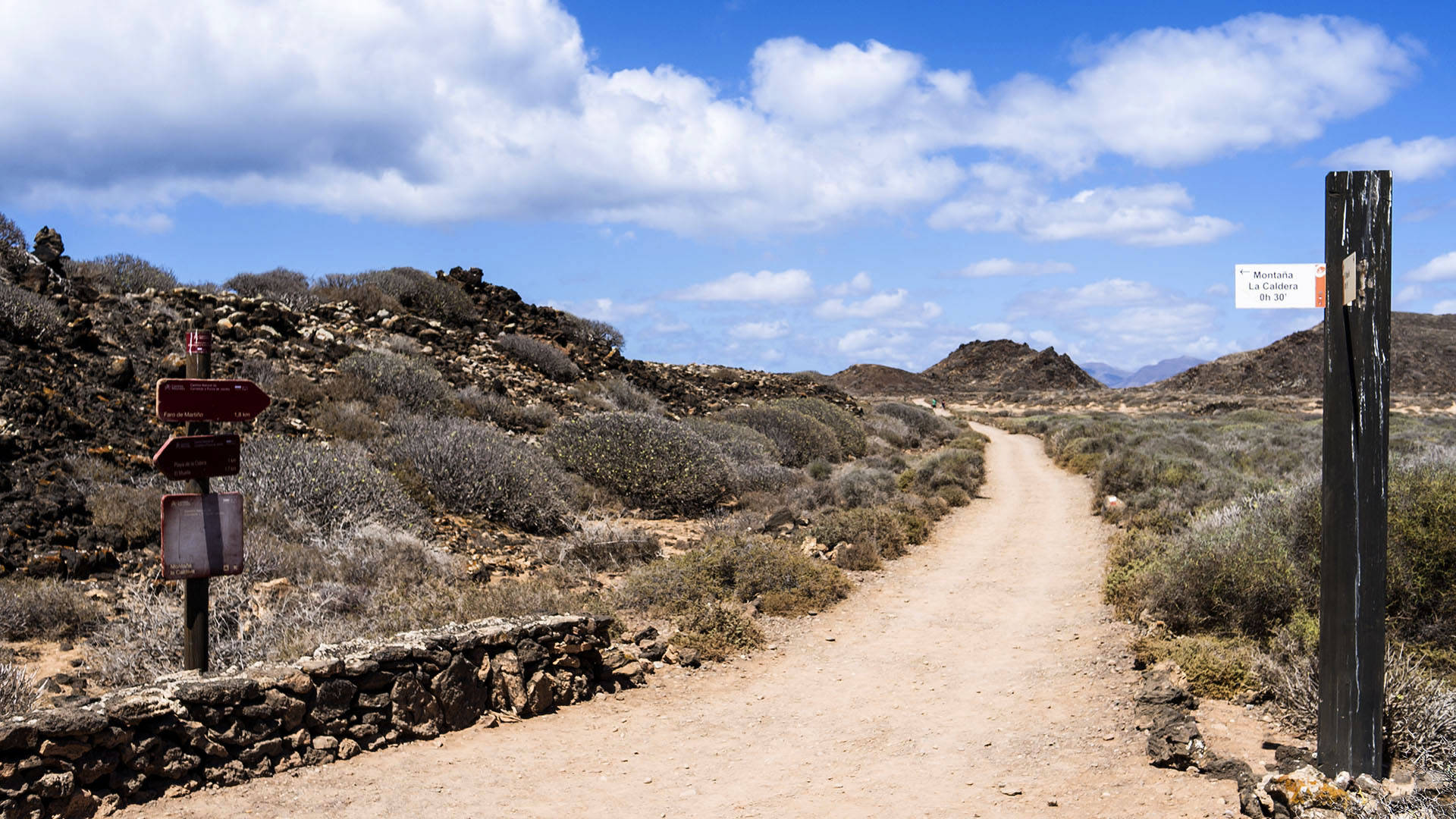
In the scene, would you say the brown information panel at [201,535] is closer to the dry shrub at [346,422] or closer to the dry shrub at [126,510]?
the dry shrub at [126,510]

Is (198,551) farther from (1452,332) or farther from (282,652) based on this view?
(1452,332)

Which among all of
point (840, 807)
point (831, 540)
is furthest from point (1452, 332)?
point (840, 807)

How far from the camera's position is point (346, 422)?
14102 mm

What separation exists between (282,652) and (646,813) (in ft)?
10.1

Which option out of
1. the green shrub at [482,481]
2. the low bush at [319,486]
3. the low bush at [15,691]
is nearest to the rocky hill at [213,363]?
the low bush at [319,486]

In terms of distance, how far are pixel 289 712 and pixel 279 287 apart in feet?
68.7

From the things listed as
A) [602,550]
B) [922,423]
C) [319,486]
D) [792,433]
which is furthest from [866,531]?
[922,423]

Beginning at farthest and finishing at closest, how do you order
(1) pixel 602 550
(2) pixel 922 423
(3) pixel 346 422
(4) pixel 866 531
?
1. (2) pixel 922 423
2. (3) pixel 346 422
3. (4) pixel 866 531
4. (1) pixel 602 550

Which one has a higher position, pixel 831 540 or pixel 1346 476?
pixel 1346 476

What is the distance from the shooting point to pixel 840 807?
203 inches

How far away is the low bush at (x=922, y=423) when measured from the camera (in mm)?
33000

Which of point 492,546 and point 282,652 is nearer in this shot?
point 282,652

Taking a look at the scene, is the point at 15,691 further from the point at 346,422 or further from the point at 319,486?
the point at 346,422

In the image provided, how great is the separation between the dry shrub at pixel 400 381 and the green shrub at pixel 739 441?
5.04 metres
